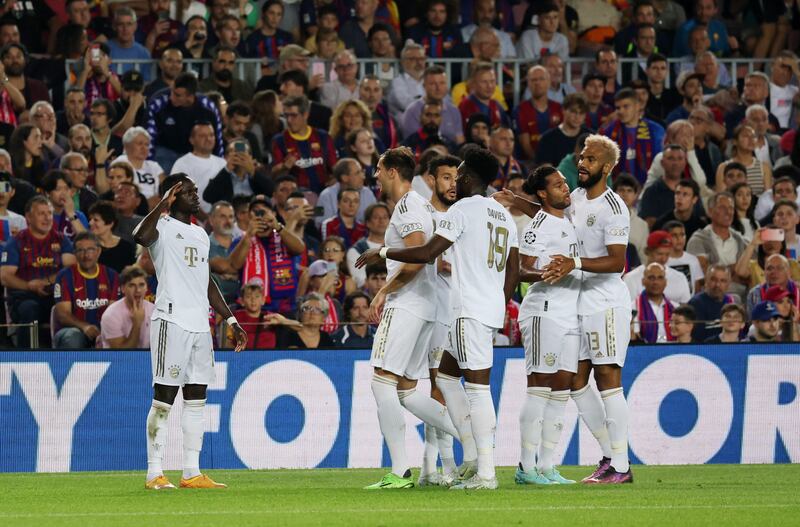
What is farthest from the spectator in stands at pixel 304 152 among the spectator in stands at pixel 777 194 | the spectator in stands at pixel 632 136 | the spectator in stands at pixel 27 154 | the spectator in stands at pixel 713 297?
the spectator in stands at pixel 777 194

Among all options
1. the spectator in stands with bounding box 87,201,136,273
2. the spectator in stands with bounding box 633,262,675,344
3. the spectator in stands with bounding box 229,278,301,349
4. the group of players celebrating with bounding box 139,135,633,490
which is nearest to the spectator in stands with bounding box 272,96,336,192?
the spectator in stands with bounding box 87,201,136,273

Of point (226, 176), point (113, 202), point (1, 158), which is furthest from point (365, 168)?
point (1, 158)

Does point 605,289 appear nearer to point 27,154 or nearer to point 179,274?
point 179,274

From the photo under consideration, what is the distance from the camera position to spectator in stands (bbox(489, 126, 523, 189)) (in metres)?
18.8

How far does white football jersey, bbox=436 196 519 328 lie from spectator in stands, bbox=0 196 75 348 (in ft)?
21.6

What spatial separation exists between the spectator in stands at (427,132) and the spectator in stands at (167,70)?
3.11 m

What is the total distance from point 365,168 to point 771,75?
7174 mm

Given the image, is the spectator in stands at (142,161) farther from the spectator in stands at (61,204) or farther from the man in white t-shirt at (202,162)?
the spectator in stands at (61,204)

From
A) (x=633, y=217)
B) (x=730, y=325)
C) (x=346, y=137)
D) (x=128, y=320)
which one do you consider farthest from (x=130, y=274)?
(x=633, y=217)

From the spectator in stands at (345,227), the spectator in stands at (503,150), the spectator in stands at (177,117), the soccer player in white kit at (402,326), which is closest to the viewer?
the soccer player in white kit at (402,326)

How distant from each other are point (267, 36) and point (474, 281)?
10932 mm

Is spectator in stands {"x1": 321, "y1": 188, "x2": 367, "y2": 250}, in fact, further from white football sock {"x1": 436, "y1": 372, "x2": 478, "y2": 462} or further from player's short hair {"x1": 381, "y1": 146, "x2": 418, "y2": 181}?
white football sock {"x1": 436, "y1": 372, "x2": 478, "y2": 462}

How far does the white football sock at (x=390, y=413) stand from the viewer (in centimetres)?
1061

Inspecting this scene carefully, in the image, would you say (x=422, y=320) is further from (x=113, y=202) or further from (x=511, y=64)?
(x=511, y=64)
